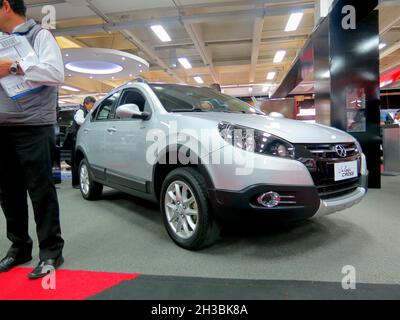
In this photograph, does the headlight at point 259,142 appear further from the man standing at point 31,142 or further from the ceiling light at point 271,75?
the ceiling light at point 271,75

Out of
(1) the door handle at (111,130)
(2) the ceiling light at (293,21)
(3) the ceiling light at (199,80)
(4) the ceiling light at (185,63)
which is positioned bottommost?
(1) the door handle at (111,130)

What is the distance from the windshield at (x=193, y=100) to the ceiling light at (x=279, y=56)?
352 inches

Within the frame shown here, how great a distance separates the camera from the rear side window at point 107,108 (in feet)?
10.7

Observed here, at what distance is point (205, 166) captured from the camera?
1894 millimetres

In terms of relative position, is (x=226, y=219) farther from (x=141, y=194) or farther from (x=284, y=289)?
(x=141, y=194)

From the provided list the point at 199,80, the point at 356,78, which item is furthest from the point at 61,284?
the point at 199,80

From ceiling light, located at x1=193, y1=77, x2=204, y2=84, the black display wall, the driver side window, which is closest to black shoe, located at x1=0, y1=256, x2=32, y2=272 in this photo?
the driver side window

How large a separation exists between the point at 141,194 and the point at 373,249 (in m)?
1.92

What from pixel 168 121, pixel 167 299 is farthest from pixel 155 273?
pixel 168 121


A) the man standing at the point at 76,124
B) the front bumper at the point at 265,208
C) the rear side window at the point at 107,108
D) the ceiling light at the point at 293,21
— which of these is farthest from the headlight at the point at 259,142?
the ceiling light at the point at 293,21

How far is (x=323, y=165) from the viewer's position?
1.87 metres

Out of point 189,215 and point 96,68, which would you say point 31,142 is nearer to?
point 189,215

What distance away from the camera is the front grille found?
1.83m

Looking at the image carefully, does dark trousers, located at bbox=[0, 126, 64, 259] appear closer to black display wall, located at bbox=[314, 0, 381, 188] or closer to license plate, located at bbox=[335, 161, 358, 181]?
license plate, located at bbox=[335, 161, 358, 181]
